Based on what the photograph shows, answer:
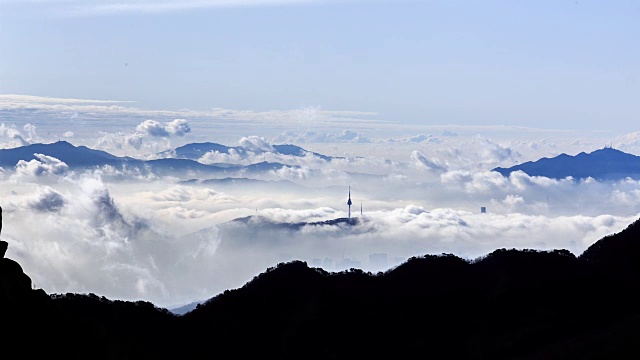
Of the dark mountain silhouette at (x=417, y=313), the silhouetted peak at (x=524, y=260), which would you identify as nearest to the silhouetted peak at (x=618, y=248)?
the dark mountain silhouette at (x=417, y=313)

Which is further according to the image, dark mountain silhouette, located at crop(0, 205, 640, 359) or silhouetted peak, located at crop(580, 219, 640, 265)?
silhouetted peak, located at crop(580, 219, 640, 265)

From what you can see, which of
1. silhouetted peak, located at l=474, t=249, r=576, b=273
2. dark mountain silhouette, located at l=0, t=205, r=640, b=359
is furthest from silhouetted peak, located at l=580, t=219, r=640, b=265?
silhouetted peak, located at l=474, t=249, r=576, b=273

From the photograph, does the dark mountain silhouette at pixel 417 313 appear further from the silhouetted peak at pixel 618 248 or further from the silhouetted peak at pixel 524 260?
the silhouetted peak at pixel 618 248

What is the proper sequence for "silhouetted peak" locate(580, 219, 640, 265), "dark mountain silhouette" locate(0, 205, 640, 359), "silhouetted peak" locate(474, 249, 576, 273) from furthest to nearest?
"silhouetted peak" locate(580, 219, 640, 265)
"silhouetted peak" locate(474, 249, 576, 273)
"dark mountain silhouette" locate(0, 205, 640, 359)

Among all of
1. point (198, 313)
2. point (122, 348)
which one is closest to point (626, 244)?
point (198, 313)

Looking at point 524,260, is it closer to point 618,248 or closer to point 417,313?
point 618,248

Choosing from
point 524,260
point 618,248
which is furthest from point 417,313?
point 618,248

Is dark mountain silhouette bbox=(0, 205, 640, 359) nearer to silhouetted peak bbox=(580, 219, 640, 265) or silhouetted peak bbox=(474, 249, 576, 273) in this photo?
silhouetted peak bbox=(474, 249, 576, 273)

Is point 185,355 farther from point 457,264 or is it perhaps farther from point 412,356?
point 457,264
